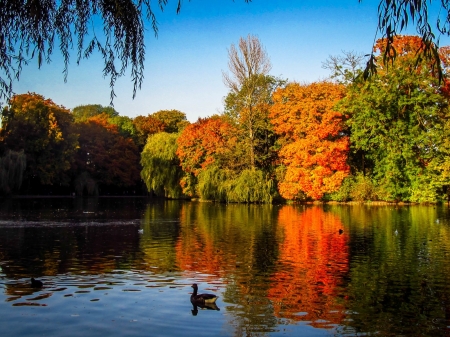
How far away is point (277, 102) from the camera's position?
53750mm

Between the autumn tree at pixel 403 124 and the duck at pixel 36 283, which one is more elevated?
the autumn tree at pixel 403 124

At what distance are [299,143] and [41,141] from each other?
35.8 metres

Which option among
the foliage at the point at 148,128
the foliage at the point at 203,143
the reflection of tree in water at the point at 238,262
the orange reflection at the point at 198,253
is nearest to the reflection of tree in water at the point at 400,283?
the reflection of tree in water at the point at 238,262

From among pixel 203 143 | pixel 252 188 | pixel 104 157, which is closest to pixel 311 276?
pixel 252 188

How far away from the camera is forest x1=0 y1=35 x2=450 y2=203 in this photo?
47125 mm

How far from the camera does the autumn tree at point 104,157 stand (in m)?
76.0

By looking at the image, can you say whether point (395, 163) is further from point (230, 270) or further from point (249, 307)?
point (249, 307)

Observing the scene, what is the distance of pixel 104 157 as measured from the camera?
76.6 m

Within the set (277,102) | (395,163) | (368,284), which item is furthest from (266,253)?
(277,102)

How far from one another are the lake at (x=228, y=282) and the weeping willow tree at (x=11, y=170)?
1326 inches

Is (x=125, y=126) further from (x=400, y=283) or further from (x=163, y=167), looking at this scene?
(x=400, y=283)

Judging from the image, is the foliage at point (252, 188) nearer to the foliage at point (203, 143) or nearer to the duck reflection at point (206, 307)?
the foliage at point (203, 143)

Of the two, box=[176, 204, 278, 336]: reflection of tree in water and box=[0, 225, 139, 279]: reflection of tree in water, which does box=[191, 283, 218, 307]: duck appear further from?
box=[0, 225, 139, 279]: reflection of tree in water

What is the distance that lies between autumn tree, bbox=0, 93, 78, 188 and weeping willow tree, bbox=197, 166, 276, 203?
2439 centimetres
